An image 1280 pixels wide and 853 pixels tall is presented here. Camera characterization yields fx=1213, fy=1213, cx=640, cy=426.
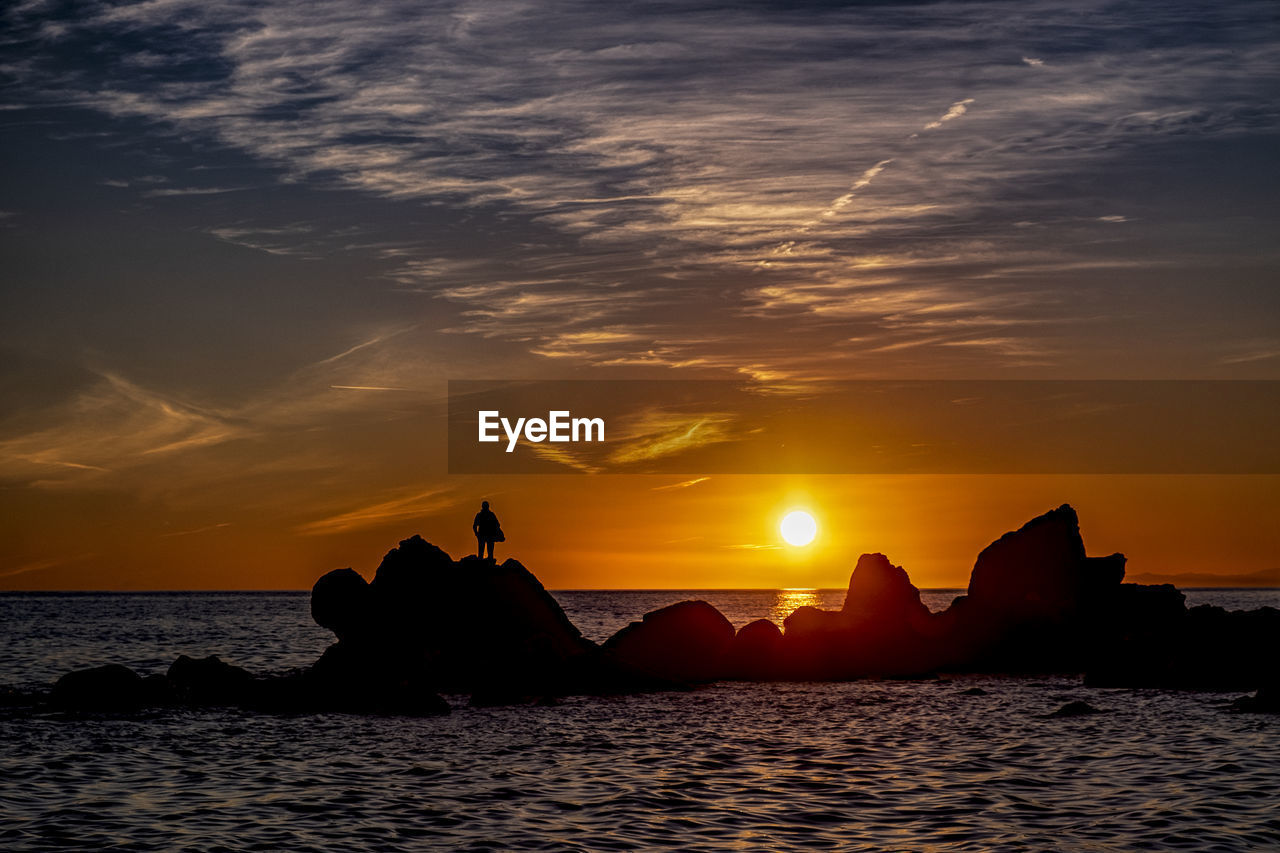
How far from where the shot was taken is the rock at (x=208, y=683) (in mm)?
45125

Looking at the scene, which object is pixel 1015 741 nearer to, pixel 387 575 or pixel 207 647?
pixel 387 575

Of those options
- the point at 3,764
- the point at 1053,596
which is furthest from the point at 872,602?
the point at 3,764

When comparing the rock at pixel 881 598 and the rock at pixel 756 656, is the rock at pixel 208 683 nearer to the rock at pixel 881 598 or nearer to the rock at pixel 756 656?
the rock at pixel 756 656

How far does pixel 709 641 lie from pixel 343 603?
17401 mm

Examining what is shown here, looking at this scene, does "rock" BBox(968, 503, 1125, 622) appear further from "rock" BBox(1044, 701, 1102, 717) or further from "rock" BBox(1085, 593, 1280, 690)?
"rock" BBox(1044, 701, 1102, 717)

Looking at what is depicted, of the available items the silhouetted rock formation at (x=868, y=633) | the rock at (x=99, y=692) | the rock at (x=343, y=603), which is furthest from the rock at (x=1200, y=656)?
the rock at (x=99, y=692)

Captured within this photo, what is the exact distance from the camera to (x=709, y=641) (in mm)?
57344

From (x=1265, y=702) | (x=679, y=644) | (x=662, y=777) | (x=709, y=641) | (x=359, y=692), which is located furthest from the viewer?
(x=709, y=641)

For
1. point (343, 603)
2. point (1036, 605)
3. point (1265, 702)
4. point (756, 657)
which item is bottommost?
point (1265, 702)

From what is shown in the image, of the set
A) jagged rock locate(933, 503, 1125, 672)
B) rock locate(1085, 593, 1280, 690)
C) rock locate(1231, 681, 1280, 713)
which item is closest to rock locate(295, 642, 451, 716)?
rock locate(1231, 681, 1280, 713)

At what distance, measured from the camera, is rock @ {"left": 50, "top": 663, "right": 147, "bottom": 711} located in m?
42.7

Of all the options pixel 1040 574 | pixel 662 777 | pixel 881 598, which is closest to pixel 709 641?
pixel 881 598

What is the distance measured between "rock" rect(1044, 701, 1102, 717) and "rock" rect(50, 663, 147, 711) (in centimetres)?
3225

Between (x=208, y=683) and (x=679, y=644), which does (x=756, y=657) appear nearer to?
(x=679, y=644)
